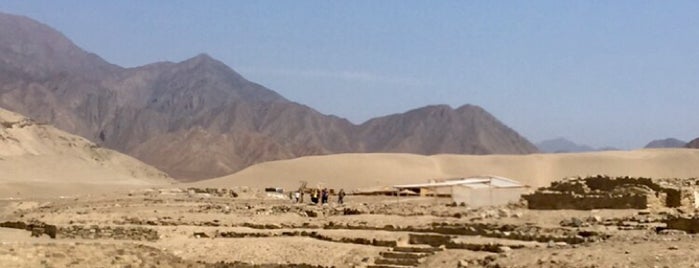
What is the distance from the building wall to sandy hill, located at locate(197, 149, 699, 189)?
25.8m

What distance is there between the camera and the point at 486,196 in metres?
28.9

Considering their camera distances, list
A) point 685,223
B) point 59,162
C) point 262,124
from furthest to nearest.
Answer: point 262,124 < point 59,162 < point 685,223

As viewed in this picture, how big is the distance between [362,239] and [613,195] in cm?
671

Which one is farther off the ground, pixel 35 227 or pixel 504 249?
pixel 35 227

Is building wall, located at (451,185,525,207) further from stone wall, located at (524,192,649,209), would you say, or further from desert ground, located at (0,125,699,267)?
stone wall, located at (524,192,649,209)

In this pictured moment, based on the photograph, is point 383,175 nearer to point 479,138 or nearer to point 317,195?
point 317,195

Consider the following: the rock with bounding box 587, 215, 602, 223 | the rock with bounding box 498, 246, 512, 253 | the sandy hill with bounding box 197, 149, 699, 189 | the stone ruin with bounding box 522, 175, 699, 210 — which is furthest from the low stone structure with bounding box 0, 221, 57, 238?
the sandy hill with bounding box 197, 149, 699, 189

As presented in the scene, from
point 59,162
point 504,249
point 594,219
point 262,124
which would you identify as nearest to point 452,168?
point 59,162

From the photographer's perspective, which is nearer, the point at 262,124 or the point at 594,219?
the point at 594,219

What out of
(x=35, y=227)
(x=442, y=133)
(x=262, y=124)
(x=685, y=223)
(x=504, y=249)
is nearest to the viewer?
(x=504, y=249)

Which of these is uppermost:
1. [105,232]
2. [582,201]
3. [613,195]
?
[613,195]

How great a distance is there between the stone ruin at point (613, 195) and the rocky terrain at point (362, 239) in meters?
0.59

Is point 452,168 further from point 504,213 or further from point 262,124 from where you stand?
point 262,124

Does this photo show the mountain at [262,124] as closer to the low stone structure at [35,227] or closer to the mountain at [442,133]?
the mountain at [442,133]
